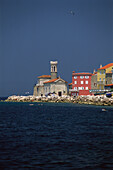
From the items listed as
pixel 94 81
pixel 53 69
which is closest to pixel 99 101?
pixel 94 81

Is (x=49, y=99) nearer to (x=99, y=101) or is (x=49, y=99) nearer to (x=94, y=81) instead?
(x=94, y=81)

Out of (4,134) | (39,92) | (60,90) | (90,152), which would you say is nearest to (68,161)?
(90,152)

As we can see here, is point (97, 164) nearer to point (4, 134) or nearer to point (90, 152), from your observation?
point (90, 152)

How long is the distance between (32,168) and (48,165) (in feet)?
3.40

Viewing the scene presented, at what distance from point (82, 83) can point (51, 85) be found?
16850 millimetres

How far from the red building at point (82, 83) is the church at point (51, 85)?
12828 millimetres

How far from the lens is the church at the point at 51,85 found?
127 metres

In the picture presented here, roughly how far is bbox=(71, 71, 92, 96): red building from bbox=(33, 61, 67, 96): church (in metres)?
12.8

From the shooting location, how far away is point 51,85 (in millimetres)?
126938

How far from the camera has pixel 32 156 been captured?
1902 cm

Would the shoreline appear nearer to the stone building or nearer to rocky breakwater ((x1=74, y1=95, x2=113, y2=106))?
rocky breakwater ((x1=74, y1=95, x2=113, y2=106))

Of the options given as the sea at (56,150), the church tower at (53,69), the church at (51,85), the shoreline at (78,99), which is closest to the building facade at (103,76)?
the shoreline at (78,99)

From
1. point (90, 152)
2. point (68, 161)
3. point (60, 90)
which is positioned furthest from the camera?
point (60, 90)

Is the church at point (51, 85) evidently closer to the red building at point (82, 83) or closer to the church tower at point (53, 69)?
the church tower at point (53, 69)
